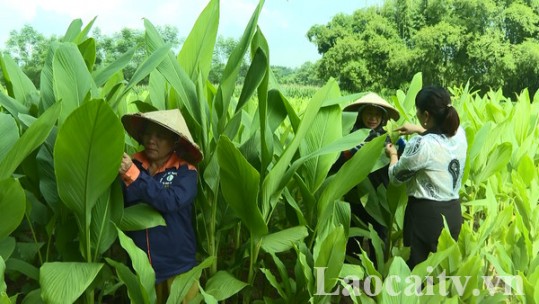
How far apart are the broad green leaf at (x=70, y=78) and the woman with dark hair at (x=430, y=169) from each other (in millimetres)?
1194

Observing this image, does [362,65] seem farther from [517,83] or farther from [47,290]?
[47,290]

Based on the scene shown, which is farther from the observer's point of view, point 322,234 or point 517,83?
point 517,83

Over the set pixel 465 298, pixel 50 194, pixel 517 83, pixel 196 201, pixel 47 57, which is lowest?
pixel 517 83

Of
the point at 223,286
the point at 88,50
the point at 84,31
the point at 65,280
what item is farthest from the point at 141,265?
the point at 84,31

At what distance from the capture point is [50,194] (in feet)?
5.34

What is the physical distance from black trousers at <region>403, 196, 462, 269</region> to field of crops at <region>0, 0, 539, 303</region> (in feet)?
0.20

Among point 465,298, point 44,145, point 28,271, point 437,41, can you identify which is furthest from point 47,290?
point 437,41

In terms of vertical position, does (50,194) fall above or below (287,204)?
above

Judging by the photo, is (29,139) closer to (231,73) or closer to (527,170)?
(231,73)

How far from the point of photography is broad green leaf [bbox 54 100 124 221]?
51.7 inches

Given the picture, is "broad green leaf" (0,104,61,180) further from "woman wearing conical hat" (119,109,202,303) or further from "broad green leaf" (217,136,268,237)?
"broad green leaf" (217,136,268,237)

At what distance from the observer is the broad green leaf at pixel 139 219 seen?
5.32 ft

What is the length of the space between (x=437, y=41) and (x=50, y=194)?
27873 mm

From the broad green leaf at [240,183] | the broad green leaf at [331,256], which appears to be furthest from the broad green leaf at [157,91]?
the broad green leaf at [331,256]
